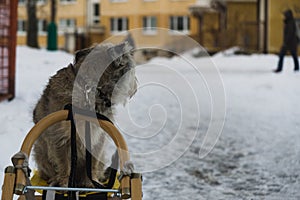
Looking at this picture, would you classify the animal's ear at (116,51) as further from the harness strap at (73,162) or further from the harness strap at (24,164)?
the harness strap at (24,164)

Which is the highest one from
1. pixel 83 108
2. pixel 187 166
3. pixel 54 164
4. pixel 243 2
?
pixel 243 2

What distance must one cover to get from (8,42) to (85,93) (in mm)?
5700

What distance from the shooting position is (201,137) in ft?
26.8

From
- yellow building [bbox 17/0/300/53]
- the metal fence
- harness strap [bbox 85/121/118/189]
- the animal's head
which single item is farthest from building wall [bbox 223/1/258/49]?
harness strap [bbox 85/121/118/189]

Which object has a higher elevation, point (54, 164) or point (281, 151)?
point (54, 164)

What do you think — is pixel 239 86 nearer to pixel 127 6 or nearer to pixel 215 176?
pixel 215 176

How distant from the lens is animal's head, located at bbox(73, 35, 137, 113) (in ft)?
10.1

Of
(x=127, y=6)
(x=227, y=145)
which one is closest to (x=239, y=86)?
(x=227, y=145)

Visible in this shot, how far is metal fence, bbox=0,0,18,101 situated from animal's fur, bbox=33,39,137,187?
16.4 ft

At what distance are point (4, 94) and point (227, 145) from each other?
12.1ft

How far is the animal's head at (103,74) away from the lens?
10.1ft

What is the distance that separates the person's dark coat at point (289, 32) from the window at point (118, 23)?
898 inches

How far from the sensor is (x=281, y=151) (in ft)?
22.8

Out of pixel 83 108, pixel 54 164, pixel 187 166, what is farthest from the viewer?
pixel 187 166
